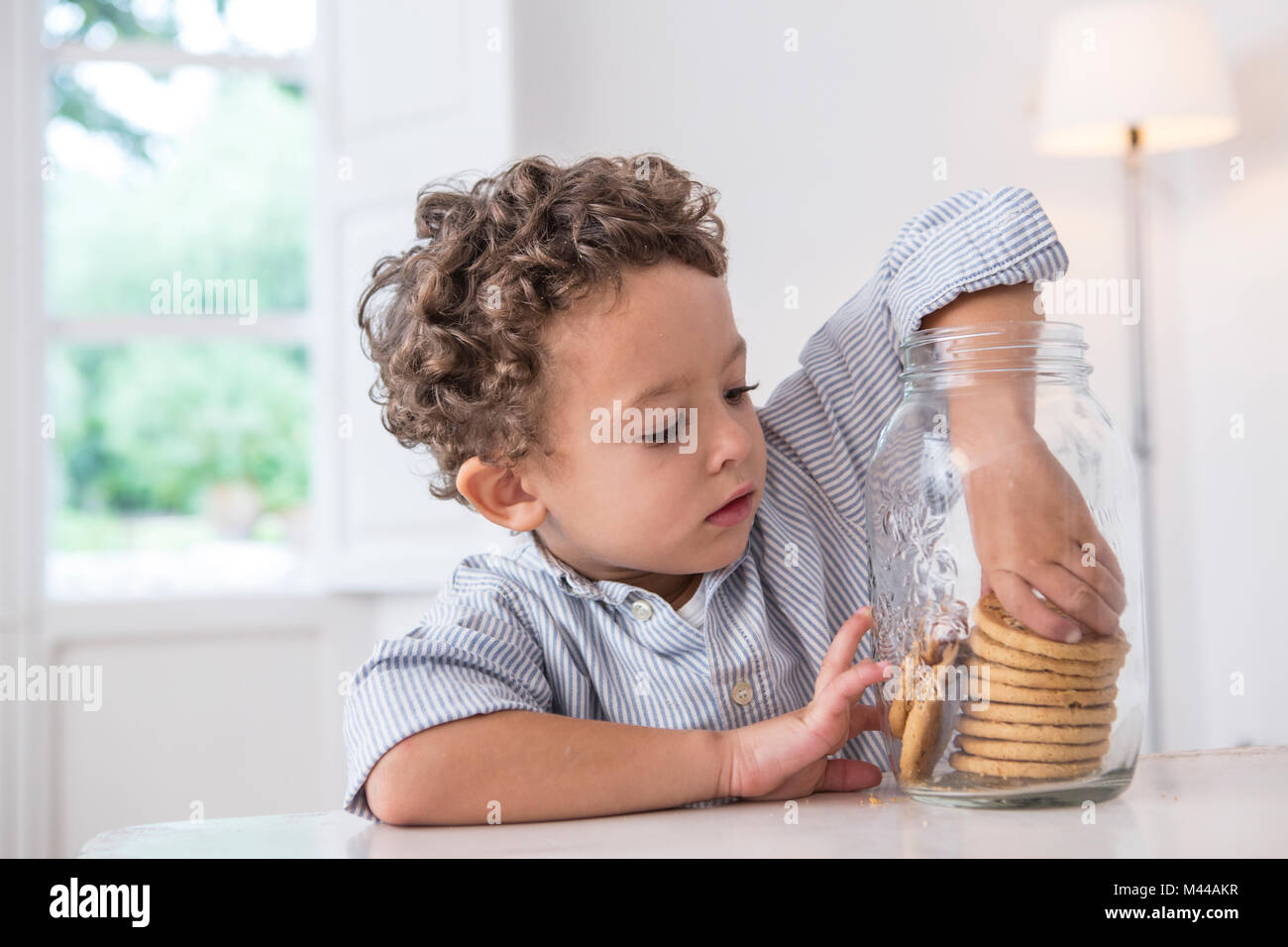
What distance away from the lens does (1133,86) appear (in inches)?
85.9

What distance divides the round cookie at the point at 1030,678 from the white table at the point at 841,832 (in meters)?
0.06

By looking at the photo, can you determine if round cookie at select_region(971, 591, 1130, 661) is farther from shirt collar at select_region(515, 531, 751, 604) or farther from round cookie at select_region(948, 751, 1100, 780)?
shirt collar at select_region(515, 531, 751, 604)

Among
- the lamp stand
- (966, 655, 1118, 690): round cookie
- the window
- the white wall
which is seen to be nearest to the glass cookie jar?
(966, 655, 1118, 690): round cookie

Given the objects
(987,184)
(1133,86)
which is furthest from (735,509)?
(987,184)

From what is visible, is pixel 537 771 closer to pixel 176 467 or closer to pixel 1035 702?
pixel 1035 702

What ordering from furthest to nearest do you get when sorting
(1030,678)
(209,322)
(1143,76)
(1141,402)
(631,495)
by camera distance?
(209,322) < (1141,402) < (1143,76) < (631,495) < (1030,678)

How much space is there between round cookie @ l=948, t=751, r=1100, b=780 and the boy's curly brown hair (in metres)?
0.36

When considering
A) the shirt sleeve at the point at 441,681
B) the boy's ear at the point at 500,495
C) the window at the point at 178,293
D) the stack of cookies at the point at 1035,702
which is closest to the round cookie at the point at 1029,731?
the stack of cookies at the point at 1035,702

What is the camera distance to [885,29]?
255 cm

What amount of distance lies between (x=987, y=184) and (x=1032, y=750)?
2310 mm

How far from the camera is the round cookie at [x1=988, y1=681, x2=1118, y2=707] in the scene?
1.70 feet

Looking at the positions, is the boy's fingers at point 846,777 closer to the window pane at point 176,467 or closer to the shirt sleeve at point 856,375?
the shirt sleeve at point 856,375

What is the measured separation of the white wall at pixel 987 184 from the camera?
2381 mm

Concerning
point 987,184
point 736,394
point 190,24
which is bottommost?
point 736,394
